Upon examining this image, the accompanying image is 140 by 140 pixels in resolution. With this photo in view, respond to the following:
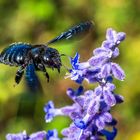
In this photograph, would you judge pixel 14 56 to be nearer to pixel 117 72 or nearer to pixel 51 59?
pixel 51 59

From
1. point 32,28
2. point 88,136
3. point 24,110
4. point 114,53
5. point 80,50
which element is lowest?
point 88,136

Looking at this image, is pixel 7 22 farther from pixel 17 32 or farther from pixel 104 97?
pixel 104 97

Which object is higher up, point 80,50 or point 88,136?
point 80,50

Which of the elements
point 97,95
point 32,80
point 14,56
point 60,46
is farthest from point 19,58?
point 60,46

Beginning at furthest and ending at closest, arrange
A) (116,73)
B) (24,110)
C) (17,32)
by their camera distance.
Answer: (17,32)
(24,110)
(116,73)

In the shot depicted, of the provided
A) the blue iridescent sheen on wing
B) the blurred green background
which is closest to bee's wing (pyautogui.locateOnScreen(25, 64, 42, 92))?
the blue iridescent sheen on wing

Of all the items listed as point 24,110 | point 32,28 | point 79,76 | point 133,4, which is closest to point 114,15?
point 133,4

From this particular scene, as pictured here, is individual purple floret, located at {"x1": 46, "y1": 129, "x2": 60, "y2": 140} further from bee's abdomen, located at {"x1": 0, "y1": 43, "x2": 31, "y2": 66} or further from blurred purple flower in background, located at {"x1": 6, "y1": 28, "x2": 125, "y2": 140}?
bee's abdomen, located at {"x1": 0, "y1": 43, "x2": 31, "y2": 66}

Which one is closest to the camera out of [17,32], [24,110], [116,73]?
[116,73]
